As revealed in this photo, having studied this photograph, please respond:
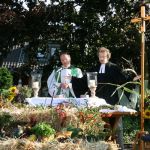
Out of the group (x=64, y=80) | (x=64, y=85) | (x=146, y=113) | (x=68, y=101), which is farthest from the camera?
(x=64, y=80)

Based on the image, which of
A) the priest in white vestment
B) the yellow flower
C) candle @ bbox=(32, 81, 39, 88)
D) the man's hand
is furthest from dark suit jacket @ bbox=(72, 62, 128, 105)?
the yellow flower

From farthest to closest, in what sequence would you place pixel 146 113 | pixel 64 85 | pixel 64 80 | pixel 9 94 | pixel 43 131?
1. pixel 64 80
2. pixel 64 85
3. pixel 9 94
4. pixel 146 113
5. pixel 43 131

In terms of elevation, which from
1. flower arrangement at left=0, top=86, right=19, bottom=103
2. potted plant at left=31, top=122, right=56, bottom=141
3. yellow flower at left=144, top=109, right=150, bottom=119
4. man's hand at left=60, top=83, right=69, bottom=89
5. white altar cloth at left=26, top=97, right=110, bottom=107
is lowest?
potted plant at left=31, top=122, right=56, bottom=141

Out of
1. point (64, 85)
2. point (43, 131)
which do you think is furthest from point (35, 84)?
point (43, 131)

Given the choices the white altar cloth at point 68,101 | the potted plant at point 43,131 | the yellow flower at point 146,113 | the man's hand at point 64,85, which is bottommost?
the potted plant at point 43,131

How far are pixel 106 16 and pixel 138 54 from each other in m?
1.20

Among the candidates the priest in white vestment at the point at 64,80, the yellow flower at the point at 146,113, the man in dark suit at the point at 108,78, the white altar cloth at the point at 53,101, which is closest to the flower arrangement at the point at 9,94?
the white altar cloth at the point at 53,101

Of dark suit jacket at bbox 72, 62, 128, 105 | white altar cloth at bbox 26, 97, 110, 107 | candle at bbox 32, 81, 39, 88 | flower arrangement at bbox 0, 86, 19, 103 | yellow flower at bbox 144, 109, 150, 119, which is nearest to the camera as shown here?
yellow flower at bbox 144, 109, 150, 119

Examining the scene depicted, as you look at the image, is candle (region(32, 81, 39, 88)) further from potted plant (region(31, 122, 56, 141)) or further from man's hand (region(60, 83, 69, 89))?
potted plant (region(31, 122, 56, 141))

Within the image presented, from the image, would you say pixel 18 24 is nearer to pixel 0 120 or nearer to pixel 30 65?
pixel 30 65

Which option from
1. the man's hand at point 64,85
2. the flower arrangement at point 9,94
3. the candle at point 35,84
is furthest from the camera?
the man's hand at point 64,85

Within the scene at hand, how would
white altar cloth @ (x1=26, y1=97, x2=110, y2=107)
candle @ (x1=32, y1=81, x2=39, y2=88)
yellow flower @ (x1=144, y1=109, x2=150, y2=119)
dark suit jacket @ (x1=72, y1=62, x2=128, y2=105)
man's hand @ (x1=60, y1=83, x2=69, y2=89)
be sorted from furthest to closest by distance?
dark suit jacket @ (x1=72, y1=62, x2=128, y2=105) < man's hand @ (x1=60, y1=83, x2=69, y2=89) < candle @ (x1=32, y1=81, x2=39, y2=88) < white altar cloth @ (x1=26, y1=97, x2=110, y2=107) < yellow flower @ (x1=144, y1=109, x2=150, y2=119)

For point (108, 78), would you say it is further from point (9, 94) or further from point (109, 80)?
point (9, 94)

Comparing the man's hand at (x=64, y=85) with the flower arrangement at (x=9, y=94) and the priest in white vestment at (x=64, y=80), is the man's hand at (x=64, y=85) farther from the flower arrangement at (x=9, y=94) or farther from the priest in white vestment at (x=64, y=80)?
the flower arrangement at (x=9, y=94)
